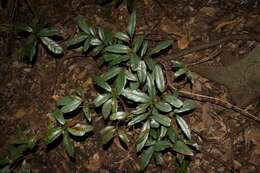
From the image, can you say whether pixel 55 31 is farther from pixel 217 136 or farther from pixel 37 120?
pixel 217 136

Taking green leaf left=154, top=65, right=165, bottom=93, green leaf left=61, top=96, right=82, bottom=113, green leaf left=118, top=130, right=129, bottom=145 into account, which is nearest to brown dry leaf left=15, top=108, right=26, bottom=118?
green leaf left=61, top=96, right=82, bottom=113

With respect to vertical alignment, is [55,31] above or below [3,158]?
above

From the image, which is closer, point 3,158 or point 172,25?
point 3,158

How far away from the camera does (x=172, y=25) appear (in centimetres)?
291

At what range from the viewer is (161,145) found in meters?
2.16

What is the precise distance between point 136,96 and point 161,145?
0.36 metres

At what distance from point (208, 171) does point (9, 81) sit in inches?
74.5

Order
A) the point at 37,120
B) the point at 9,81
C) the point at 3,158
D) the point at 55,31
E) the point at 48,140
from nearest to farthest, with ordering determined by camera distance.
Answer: the point at 48,140 → the point at 3,158 → the point at 55,31 → the point at 37,120 → the point at 9,81

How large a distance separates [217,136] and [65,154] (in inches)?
46.0

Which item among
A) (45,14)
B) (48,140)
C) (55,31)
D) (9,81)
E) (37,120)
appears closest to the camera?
(48,140)

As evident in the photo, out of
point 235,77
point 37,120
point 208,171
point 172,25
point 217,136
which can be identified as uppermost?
point 172,25

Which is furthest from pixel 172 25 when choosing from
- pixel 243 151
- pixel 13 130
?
pixel 13 130

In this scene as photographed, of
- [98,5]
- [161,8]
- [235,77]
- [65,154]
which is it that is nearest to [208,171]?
[235,77]

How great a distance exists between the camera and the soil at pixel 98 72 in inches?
95.2
